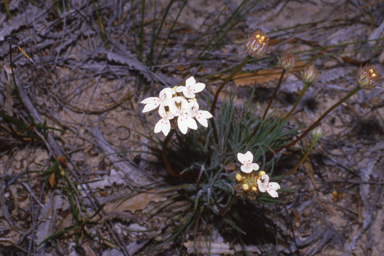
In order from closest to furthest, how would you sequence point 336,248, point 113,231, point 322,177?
point 113,231
point 336,248
point 322,177

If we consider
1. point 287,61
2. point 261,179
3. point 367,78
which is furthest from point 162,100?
point 367,78

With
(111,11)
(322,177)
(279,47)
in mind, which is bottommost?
(322,177)

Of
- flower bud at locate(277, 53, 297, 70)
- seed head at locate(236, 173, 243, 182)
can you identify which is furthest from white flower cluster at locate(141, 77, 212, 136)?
flower bud at locate(277, 53, 297, 70)

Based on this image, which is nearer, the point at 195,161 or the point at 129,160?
the point at 195,161

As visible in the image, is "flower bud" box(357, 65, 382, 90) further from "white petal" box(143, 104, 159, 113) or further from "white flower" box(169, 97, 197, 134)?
"white petal" box(143, 104, 159, 113)

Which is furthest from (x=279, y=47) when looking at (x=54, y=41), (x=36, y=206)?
(x=36, y=206)

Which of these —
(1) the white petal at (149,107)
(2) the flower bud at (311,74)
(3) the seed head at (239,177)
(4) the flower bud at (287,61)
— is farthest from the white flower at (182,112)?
(2) the flower bud at (311,74)

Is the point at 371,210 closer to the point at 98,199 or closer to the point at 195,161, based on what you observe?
the point at 195,161

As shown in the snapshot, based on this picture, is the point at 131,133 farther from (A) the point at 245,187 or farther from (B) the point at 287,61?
(B) the point at 287,61
